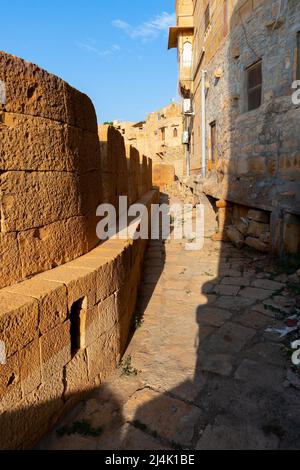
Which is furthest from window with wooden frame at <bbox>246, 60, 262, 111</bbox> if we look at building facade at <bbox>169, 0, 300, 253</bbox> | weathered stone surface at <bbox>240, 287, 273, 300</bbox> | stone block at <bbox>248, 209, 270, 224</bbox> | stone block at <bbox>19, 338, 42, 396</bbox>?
stone block at <bbox>19, 338, 42, 396</bbox>

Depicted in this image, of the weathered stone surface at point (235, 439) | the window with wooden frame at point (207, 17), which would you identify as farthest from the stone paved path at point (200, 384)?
the window with wooden frame at point (207, 17)

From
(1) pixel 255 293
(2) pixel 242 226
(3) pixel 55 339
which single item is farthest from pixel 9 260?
(2) pixel 242 226

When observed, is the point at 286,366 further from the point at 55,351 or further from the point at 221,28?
the point at 221,28

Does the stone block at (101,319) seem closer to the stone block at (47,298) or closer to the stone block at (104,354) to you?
the stone block at (104,354)

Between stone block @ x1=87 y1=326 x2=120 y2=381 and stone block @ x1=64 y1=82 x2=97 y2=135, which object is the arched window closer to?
stone block @ x1=64 y1=82 x2=97 y2=135

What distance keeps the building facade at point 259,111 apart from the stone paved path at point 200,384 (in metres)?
1.70

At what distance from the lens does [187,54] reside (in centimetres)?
1634

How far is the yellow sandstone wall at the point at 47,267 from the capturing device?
5.98 feet

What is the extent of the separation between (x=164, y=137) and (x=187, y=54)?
57.6ft

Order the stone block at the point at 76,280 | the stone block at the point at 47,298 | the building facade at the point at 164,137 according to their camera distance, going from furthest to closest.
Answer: the building facade at the point at 164,137
the stone block at the point at 76,280
the stone block at the point at 47,298

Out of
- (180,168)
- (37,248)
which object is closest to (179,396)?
(37,248)

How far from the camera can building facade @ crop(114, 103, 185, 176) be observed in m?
32.7

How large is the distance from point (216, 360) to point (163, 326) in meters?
0.91

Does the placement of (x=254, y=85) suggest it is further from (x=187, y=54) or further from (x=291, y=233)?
(x=187, y=54)
